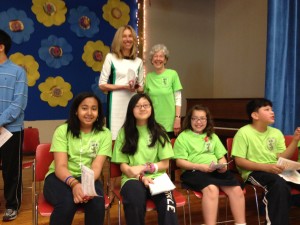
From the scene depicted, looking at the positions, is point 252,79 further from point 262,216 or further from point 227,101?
point 262,216

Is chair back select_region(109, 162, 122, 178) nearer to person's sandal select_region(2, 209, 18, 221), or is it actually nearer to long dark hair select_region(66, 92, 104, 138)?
long dark hair select_region(66, 92, 104, 138)

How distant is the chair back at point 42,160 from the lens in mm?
2285

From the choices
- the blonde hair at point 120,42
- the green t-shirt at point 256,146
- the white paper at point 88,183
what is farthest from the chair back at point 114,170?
the blonde hair at point 120,42

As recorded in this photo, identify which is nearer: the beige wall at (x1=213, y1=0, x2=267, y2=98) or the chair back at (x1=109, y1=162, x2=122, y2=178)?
the chair back at (x1=109, y1=162, x2=122, y2=178)

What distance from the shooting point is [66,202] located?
1973 millimetres

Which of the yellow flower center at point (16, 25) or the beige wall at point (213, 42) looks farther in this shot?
the beige wall at point (213, 42)

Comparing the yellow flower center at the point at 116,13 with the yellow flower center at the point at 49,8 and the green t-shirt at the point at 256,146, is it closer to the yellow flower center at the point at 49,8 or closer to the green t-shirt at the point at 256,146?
the yellow flower center at the point at 49,8

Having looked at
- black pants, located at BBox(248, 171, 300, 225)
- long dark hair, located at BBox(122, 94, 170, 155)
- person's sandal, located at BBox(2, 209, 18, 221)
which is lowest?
person's sandal, located at BBox(2, 209, 18, 221)

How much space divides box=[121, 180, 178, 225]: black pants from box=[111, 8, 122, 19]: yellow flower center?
3768 mm

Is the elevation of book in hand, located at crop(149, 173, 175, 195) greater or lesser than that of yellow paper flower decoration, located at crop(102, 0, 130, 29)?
lesser

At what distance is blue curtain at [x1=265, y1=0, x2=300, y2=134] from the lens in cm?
314

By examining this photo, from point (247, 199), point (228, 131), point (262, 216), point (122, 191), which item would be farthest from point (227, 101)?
point (122, 191)

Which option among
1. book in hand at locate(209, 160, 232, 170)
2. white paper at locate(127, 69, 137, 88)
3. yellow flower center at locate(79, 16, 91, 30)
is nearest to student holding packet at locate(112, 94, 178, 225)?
book in hand at locate(209, 160, 232, 170)

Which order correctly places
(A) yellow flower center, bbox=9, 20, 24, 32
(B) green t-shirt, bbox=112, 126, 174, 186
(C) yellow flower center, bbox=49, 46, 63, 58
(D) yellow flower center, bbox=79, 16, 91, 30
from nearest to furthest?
(B) green t-shirt, bbox=112, 126, 174, 186
(A) yellow flower center, bbox=9, 20, 24, 32
(C) yellow flower center, bbox=49, 46, 63, 58
(D) yellow flower center, bbox=79, 16, 91, 30
